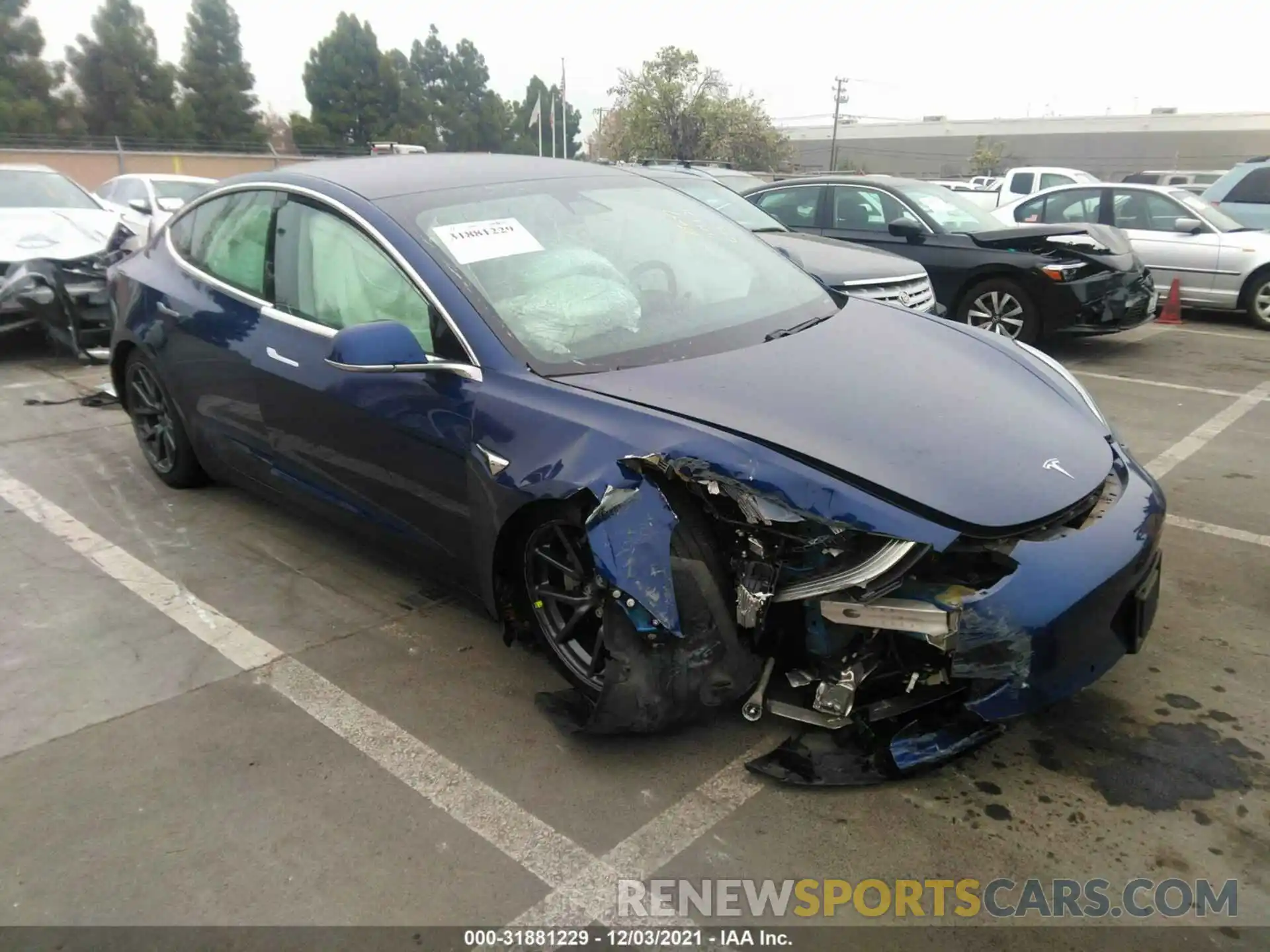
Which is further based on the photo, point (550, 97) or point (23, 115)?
point (550, 97)

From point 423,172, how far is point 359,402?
109 cm

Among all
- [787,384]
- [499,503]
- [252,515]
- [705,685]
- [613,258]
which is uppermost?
[613,258]

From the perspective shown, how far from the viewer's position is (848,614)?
7.97 feet

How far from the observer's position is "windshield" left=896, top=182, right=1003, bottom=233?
823 cm

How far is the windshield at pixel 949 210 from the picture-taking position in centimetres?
823

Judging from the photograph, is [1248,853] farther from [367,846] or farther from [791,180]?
[791,180]

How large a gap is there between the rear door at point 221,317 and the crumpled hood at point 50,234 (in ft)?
12.3

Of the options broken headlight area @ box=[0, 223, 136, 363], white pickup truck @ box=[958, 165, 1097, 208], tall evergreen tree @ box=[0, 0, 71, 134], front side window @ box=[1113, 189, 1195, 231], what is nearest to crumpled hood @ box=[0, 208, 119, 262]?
broken headlight area @ box=[0, 223, 136, 363]

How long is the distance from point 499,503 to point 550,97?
246ft

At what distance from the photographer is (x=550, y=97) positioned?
71312 millimetres

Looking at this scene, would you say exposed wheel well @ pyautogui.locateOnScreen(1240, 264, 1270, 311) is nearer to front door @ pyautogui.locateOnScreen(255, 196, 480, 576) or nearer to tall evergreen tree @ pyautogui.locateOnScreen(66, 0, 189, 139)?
front door @ pyautogui.locateOnScreen(255, 196, 480, 576)

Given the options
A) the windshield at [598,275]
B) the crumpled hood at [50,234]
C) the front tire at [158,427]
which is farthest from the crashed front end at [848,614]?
the crumpled hood at [50,234]

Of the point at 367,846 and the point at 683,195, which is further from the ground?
the point at 683,195

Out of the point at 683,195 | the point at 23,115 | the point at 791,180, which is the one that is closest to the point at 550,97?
the point at 23,115
